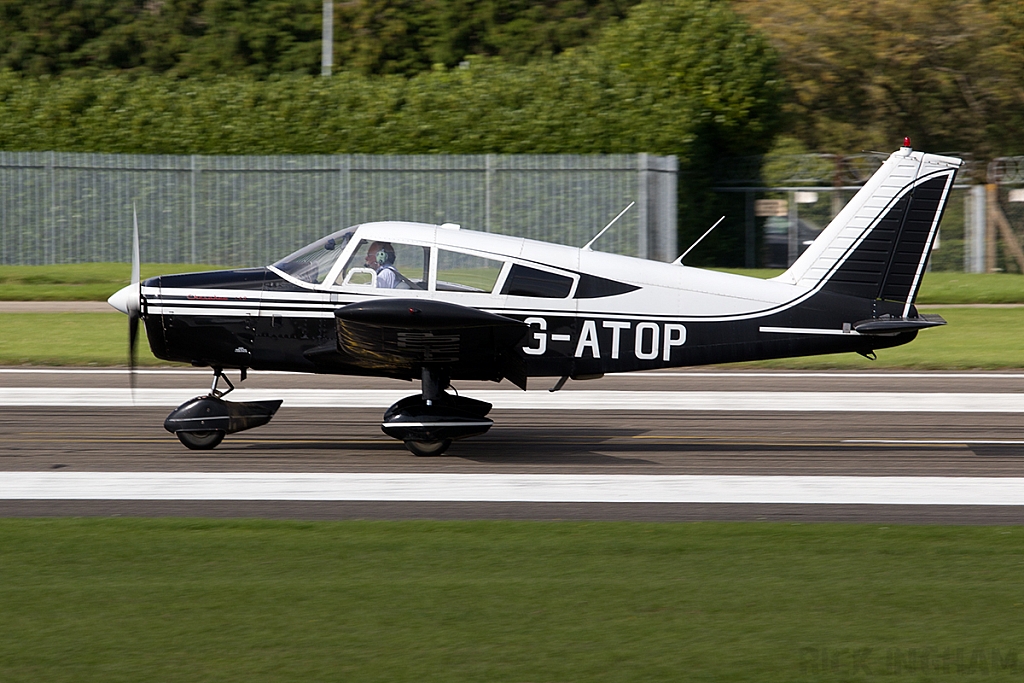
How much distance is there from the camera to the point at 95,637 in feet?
20.3

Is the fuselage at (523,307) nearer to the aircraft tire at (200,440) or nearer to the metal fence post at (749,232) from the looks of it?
the aircraft tire at (200,440)

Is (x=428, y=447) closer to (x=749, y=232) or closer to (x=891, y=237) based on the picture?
(x=891, y=237)

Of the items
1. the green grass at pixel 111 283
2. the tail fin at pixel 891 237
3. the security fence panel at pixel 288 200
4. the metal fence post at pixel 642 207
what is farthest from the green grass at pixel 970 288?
the tail fin at pixel 891 237

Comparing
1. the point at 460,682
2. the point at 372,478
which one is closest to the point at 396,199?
the point at 372,478

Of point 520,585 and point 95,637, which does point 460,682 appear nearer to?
point 520,585

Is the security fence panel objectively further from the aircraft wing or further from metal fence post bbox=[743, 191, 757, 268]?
the aircraft wing

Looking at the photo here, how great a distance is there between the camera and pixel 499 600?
683 centimetres

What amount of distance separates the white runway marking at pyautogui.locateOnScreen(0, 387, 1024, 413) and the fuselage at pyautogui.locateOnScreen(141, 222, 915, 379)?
123 inches

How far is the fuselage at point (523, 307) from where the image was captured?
10953 mm

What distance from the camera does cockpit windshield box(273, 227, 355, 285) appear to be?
36.3ft

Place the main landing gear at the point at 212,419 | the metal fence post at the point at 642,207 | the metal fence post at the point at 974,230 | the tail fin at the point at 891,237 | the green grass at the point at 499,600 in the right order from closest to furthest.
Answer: the green grass at the point at 499,600
the tail fin at the point at 891,237
the main landing gear at the point at 212,419
the metal fence post at the point at 642,207
the metal fence post at the point at 974,230

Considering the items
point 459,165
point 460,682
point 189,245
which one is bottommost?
point 460,682

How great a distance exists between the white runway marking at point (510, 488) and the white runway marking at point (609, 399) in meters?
3.79

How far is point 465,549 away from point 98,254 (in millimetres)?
23661
